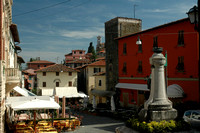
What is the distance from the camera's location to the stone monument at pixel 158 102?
10.3 metres

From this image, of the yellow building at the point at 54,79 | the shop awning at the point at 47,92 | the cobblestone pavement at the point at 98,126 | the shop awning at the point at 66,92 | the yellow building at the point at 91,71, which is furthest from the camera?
the yellow building at the point at 54,79

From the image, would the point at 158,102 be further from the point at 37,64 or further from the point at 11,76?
the point at 37,64

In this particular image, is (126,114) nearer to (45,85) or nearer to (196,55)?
(196,55)

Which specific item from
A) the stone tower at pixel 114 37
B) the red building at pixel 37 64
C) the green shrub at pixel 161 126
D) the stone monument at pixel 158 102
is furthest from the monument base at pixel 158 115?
the red building at pixel 37 64

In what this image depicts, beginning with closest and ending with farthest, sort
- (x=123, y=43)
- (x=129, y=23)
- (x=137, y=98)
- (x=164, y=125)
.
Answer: (x=164, y=125) < (x=137, y=98) < (x=123, y=43) < (x=129, y=23)

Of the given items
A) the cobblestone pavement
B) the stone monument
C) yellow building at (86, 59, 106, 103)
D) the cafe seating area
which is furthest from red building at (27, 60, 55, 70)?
the stone monument

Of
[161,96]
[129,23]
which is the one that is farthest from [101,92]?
[161,96]

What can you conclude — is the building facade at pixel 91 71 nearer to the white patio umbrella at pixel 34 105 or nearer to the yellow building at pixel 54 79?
the yellow building at pixel 54 79

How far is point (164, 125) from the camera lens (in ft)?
31.6

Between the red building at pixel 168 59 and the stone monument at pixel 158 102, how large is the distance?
7.43 m

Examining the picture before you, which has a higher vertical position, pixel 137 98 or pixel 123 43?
pixel 123 43

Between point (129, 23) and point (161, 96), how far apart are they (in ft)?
83.7

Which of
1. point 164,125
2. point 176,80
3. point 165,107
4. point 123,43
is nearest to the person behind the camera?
point 164,125

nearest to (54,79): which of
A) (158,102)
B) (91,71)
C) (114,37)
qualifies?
(91,71)
